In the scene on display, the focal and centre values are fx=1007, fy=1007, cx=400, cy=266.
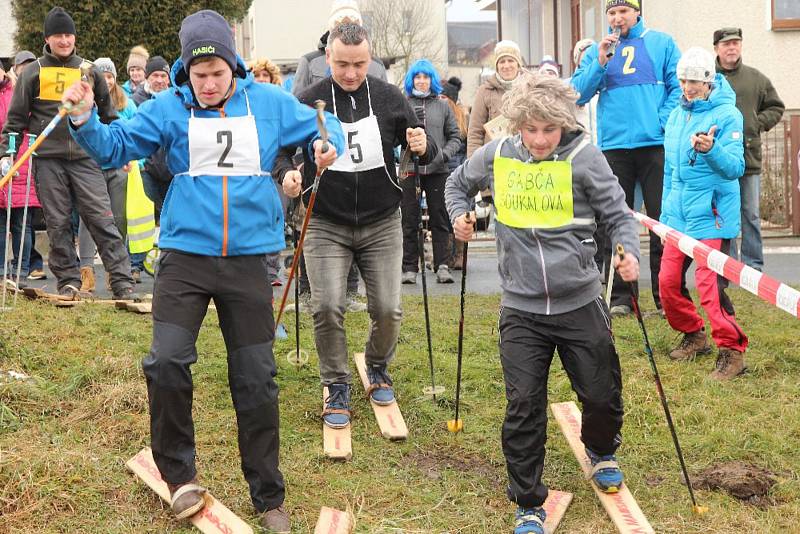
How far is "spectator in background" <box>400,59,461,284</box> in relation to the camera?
1043cm

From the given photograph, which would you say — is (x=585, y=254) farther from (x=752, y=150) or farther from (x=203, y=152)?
(x=752, y=150)

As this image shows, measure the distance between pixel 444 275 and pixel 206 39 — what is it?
6.59 meters

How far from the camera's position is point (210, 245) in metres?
4.21

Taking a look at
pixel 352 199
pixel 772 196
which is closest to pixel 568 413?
pixel 352 199

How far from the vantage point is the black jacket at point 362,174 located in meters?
5.52

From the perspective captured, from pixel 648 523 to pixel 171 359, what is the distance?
210 cm

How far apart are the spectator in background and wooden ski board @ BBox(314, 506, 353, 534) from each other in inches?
245

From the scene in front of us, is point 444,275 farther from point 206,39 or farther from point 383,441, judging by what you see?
point 206,39

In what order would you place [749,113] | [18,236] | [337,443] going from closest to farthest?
[337,443] → [749,113] → [18,236]

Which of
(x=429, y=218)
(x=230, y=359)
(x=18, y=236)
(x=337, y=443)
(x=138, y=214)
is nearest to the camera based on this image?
(x=230, y=359)

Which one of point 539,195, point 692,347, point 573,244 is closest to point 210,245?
point 539,195

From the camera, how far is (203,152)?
4.23 metres

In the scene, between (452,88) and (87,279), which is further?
(452,88)

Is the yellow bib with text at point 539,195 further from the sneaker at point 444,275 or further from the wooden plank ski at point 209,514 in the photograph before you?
the sneaker at point 444,275
